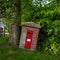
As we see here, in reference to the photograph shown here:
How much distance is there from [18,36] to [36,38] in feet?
3.07

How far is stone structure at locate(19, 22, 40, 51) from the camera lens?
10.6 meters

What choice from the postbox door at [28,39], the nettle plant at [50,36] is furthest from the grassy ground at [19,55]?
the nettle plant at [50,36]

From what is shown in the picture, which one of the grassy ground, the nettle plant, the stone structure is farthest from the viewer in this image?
the stone structure

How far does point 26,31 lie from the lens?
1073 centimetres

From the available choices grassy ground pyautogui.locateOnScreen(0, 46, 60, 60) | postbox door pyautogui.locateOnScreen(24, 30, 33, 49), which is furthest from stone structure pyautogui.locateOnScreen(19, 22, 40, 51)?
grassy ground pyautogui.locateOnScreen(0, 46, 60, 60)

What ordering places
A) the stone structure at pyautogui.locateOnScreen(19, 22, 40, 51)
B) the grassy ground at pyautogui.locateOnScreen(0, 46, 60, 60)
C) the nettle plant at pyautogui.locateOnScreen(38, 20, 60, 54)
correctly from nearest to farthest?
the grassy ground at pyautogui.locateOnScreen(0, 46, 60, 60), the nettle plant at pyautogui.locateOnScreen(38, 20, 60, 54), the stone structure at pyautogui.locateOnScreen(19, 22, 40, 51)

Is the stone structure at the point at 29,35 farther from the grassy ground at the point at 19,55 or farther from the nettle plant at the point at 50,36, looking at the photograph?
the grassy ground at the point at 19,55

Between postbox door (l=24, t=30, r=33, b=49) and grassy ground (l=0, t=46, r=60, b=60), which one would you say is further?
postbox door (l=24, t=30, r=33, b=49)

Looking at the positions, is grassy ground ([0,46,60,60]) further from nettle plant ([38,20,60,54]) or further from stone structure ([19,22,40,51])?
nettle plant ([38,20,60,54])

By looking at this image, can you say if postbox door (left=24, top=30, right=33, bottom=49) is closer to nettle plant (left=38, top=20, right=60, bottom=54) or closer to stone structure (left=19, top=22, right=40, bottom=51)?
stone structure (left=19, top=22, right=40, bottom=51)

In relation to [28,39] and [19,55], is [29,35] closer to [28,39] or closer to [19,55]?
[28,39]

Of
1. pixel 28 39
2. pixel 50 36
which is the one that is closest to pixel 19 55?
pixel 28 39

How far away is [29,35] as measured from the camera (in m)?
10.7

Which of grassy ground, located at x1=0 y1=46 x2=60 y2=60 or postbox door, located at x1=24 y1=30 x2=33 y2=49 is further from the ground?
postbox door, located at x1=24 y1=30 x2=33 y2=49
